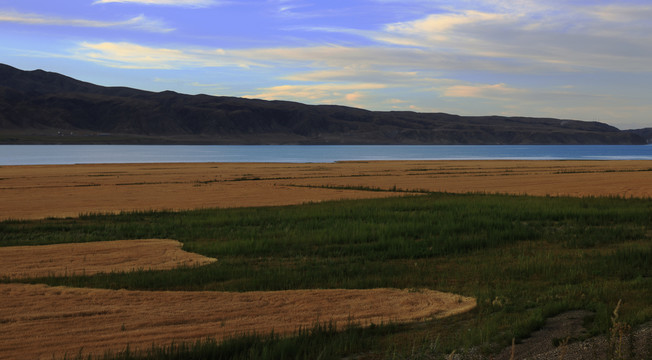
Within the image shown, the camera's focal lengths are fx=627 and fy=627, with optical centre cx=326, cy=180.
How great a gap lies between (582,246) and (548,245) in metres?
0.82

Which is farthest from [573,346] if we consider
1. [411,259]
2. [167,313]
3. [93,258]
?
[93,258]

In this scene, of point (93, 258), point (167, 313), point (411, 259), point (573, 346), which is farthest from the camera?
point (93, 258)

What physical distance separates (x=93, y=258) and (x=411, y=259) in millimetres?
7474

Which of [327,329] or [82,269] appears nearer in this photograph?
[327,329]

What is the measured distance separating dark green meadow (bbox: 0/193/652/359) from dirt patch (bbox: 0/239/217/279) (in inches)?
29.5

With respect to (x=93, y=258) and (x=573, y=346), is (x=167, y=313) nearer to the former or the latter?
(x=573, y=346)

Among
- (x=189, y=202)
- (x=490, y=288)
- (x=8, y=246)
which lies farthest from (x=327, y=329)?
(x=189, y=202)

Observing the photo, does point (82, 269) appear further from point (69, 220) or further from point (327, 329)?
point (69, 220)

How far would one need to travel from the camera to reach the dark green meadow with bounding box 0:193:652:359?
26.9 ft

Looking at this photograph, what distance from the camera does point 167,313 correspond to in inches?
379

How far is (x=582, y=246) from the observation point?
15961 mm

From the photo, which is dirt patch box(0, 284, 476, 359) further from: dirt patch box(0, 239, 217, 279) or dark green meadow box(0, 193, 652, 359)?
dirt patch box(0, 239, 217, 279)

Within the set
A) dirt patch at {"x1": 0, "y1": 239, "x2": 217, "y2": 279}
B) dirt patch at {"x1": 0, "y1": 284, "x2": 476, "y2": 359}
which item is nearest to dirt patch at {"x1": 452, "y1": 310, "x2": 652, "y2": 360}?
dirt patch at {"x1": 0, "y1": 284, "x2": 476, "y2": 359}

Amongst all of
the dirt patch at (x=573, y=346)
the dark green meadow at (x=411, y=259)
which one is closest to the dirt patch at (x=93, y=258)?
the dark green meadow at (x=411, y=259)
